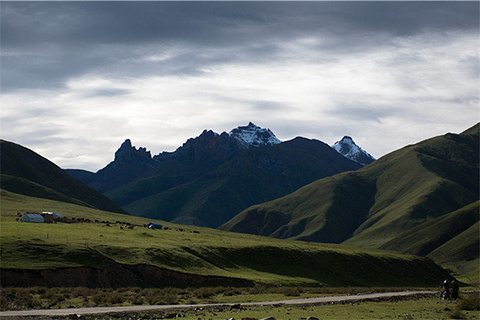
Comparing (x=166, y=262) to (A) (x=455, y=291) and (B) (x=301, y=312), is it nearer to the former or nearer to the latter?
(B) (x=301, y=312)

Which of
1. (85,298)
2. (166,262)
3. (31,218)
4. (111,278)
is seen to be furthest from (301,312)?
(31,218)

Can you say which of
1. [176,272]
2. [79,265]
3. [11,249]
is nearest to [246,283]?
[176,272]

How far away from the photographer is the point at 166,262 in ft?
250

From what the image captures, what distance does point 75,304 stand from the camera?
4475 cm

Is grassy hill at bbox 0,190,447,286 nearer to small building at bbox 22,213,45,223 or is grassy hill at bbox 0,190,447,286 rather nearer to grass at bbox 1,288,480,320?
small building at bbox 22,213,45,223

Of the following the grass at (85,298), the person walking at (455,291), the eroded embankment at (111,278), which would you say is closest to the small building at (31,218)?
the eroded embankment at (111,278)

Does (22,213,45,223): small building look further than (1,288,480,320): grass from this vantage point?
Yes

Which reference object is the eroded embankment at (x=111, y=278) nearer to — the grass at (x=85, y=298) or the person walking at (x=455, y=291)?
the grass at (x=85, y=298)

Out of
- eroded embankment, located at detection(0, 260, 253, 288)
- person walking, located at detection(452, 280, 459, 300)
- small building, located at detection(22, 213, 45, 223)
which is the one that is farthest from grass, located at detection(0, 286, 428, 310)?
small building, located at detection(22, 213, 45, 223)

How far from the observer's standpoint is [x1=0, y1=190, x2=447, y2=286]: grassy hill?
65250mm

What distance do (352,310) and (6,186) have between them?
184655 millimetres

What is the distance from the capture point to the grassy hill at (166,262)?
65.2 meters

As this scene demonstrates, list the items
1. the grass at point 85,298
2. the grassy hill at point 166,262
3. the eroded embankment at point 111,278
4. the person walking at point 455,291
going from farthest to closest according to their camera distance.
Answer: the grassy hill at point 166,262
the eroded embankment at point 111,278
the person walking at point 455,291
the grass at point 85,298

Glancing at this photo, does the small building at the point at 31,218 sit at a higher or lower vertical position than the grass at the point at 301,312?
higher
